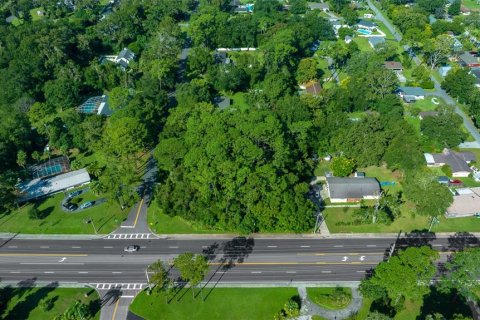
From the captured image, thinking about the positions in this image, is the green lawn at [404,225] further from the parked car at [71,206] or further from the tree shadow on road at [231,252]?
the parked car at [71,206]

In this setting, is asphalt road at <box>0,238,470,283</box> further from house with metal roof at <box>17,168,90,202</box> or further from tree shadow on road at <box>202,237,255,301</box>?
house with metal roof at <box>17,168,90,202</box>

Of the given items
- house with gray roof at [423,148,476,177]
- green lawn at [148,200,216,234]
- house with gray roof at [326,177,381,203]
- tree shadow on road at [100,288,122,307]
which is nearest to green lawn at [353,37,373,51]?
house with gray roof at [423,148,476,177]

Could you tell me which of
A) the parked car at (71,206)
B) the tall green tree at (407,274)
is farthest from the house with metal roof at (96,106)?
the tall green tree at (407,274)

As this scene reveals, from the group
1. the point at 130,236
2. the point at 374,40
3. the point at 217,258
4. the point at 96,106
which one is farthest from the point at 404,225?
the point at 374,40

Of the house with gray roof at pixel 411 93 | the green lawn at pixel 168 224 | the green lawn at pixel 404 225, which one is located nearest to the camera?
the green lawn at pixel 404 225

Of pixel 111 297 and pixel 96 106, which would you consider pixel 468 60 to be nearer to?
pixel 96 106

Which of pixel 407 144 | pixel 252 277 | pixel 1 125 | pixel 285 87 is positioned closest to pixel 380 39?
pixel 285 87

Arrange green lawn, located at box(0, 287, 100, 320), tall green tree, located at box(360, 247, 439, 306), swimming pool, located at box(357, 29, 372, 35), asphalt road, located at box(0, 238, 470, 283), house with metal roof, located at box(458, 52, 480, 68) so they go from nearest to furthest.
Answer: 1. tall green tree, located at box(360, 247, 439, 306)
2. green lawn, located at box(0, 287, 100, 320)
3. asphalt road, located at box(0, 238, 470, 283)
4. house with metal roof, located at box(458, 52, 480, 68)
5. swimming pool, located at box(357, 29, 372, 35)
